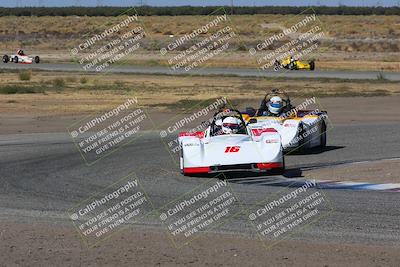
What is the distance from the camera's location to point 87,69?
61031 mm

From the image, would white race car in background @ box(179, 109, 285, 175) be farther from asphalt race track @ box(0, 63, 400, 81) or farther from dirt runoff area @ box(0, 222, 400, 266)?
asphalt race track @ box(0, 63, 400, 81)

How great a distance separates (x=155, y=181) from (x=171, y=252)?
603 cm

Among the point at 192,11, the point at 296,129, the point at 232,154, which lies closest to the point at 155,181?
the point at 232,154

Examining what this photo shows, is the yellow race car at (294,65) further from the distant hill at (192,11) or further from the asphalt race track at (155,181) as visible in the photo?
the distant hill at (192,11)

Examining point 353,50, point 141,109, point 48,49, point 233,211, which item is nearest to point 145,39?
point 48,49

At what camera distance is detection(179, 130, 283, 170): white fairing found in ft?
55.3

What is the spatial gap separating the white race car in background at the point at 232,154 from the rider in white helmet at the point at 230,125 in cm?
23

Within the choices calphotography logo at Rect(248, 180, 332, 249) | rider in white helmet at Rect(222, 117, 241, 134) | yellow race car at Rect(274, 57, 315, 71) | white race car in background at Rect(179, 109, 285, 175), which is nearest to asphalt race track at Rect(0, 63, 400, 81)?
yellow race car at Rect(274, 57, 315, 71)

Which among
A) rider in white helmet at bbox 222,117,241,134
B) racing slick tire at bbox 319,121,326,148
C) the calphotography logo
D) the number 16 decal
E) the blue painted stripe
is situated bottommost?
racing slick tire at bbox 319,121,326,148

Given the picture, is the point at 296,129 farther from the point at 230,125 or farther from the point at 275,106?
the point at 230,125

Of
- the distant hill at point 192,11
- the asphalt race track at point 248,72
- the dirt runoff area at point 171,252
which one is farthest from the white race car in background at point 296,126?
the distant hill at point 192,11

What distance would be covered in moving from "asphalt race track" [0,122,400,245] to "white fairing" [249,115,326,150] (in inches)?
12.6

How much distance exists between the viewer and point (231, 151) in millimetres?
16953

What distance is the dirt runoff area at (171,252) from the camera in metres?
10.1
